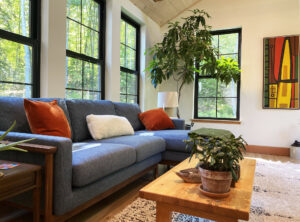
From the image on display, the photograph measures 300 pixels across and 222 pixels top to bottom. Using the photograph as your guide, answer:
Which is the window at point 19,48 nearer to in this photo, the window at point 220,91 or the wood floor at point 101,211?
the wood floor at point 101,211

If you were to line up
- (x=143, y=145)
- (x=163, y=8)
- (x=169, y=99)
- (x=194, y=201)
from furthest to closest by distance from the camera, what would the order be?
(x=163, y=8), (x=169, y=99), (x=143, y=145), (x=194, y=201)

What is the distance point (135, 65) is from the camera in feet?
14.6

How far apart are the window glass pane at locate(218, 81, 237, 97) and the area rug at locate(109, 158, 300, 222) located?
6.47 ft

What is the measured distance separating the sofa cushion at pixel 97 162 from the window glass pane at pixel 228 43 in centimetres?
350

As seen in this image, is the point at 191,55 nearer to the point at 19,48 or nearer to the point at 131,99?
the point at 131,99

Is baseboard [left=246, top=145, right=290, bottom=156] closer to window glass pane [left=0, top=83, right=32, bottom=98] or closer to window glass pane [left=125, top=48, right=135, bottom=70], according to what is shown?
window glass pane [left=125, top=48, right=135, bottom=70]

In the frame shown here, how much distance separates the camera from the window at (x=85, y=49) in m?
2.93

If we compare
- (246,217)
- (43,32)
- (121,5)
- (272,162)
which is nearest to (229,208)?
(246,217)

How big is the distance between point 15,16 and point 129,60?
2174mm

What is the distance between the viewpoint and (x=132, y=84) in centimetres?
434

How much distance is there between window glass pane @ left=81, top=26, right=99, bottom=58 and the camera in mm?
3141

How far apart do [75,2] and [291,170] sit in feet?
12.1

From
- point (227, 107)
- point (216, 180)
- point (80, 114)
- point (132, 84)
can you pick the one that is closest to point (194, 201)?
point (216, 180)

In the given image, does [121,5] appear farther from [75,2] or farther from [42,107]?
[42,107]
